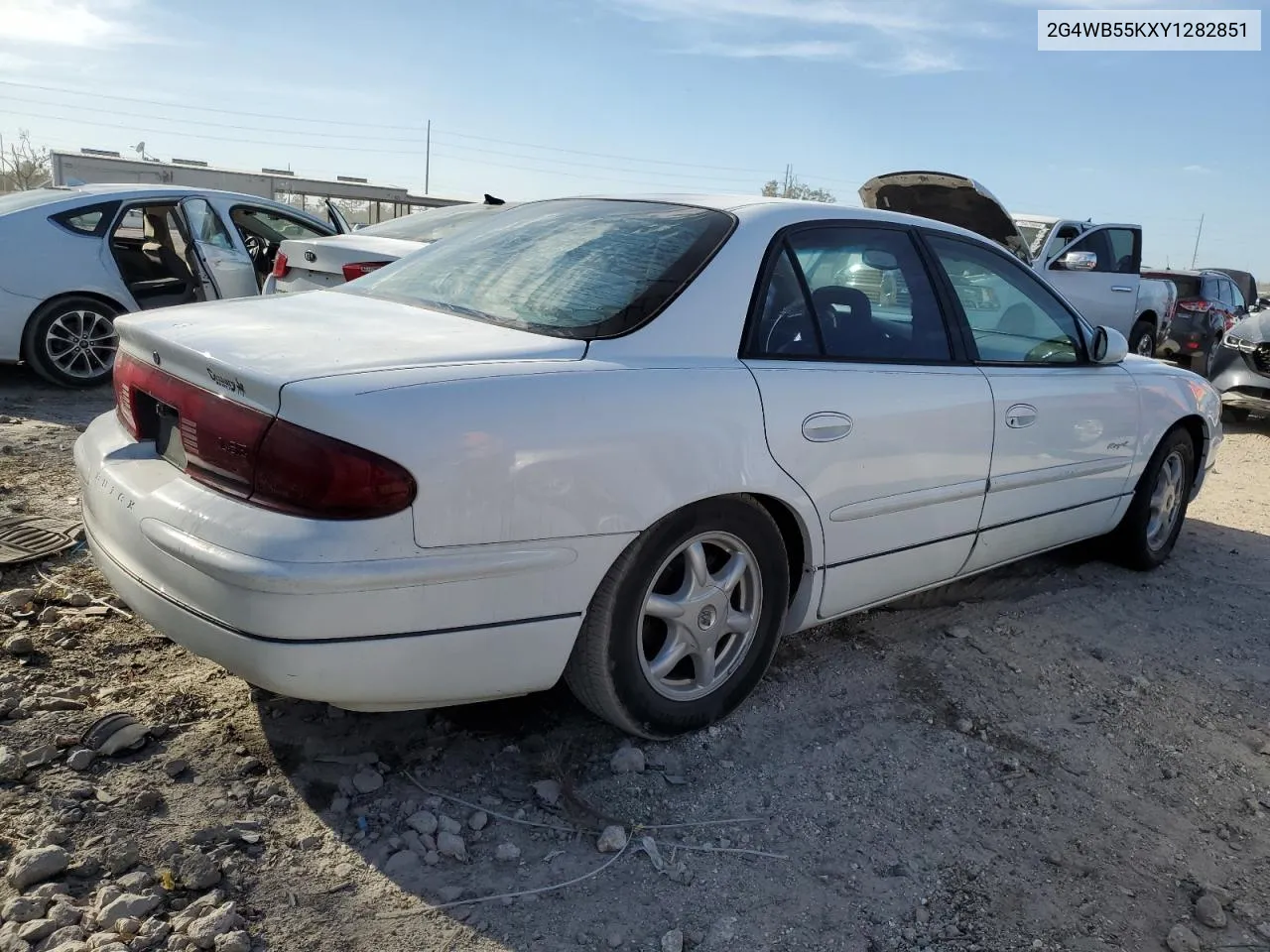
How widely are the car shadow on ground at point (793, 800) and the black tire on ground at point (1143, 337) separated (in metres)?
10.4

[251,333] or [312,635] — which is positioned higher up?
[251,333]

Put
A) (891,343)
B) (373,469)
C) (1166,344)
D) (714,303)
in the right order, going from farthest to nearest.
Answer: (1166,344), (891,343), (714,303), (373,469)

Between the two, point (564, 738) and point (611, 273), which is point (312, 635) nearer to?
point (564, 738)

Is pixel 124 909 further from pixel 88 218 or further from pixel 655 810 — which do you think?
pixel 88 218

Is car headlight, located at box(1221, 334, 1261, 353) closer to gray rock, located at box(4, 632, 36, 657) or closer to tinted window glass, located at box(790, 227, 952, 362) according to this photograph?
tinted window glass, located at box(790, 227, 952, 362)

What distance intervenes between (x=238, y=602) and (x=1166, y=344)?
44.9ft

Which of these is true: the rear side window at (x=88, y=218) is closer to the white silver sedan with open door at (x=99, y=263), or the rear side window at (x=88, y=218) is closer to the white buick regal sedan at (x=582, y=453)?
the white silver sedan with open door at (x=99, y=263)

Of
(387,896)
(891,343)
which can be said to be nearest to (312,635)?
(387,896)

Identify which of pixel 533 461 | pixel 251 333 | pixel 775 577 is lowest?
pixel 775 577

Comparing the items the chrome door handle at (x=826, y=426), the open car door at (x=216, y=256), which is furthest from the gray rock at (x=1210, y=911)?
the open car door at (x=216, y=256)

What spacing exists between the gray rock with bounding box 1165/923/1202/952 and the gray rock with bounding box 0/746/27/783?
2688mm

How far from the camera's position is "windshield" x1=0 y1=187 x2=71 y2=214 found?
7.12 metres

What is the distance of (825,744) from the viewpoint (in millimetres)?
2938

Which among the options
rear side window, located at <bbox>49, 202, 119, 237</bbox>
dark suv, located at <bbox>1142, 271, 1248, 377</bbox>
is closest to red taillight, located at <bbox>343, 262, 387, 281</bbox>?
rear side window, located at <bbox>49, 202, 119, 237</bbox>
